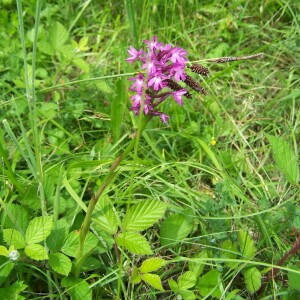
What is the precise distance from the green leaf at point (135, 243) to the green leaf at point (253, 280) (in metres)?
0.38

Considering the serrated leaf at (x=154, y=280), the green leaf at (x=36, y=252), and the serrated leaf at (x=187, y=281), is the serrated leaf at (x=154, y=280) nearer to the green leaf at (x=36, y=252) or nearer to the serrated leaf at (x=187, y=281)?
the serrated leaf at (x=187, y=281)

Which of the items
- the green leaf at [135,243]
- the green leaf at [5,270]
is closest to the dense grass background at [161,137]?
the green leaf at [5,270]

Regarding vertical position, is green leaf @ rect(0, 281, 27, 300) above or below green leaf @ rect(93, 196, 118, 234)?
below

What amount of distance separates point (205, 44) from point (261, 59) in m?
0.32

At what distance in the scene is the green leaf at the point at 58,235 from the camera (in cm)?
130

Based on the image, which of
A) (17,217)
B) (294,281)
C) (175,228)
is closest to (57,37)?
(17,217)

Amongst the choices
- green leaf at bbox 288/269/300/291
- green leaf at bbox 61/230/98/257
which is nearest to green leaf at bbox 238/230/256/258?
green leaf at bbox 288/269/300/291

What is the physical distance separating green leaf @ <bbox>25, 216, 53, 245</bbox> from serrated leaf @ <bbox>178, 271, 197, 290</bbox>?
0.45 m

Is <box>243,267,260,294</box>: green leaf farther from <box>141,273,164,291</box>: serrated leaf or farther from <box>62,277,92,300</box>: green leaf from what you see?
<box>62,277,92,300</box>: green leaf

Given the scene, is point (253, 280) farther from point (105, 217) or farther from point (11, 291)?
point (11, 291)

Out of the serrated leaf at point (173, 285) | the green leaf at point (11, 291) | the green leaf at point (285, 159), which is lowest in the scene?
the serrated leaf at point (173, 285)

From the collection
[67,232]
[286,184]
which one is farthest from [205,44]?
[67,232]

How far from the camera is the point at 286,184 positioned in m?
1.77

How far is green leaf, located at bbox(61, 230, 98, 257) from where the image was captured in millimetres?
1298
